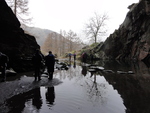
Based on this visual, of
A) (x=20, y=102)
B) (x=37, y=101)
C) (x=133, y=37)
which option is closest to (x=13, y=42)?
(x=20, y=102)

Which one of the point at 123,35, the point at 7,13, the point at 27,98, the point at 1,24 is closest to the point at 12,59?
the point at 1,24

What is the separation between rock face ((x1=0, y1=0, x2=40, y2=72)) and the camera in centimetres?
943

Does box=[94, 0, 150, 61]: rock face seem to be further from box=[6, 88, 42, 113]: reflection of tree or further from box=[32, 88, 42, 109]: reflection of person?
box=[6, 88, 42, 113]: reflection of tree

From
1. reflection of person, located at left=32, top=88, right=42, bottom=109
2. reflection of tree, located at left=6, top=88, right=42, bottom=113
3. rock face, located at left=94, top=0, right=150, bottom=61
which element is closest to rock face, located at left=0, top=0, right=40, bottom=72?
reflection of tree, located at left=6, top=88, right=42, bottom=113

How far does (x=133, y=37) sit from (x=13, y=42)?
2559 cm

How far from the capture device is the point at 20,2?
20906 mm

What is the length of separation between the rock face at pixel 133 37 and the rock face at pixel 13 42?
853 inches

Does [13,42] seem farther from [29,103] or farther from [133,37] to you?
[133,37]

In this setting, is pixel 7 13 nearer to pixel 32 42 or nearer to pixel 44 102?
pixel 32 42

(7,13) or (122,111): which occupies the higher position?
(7,13)

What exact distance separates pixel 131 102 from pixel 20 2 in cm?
2324

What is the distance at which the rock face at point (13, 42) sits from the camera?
371 inches

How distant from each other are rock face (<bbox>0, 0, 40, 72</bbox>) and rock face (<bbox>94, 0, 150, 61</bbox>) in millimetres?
21656

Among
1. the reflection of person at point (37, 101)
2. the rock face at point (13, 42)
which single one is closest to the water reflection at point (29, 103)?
the reflection of person at point (37, 101)
